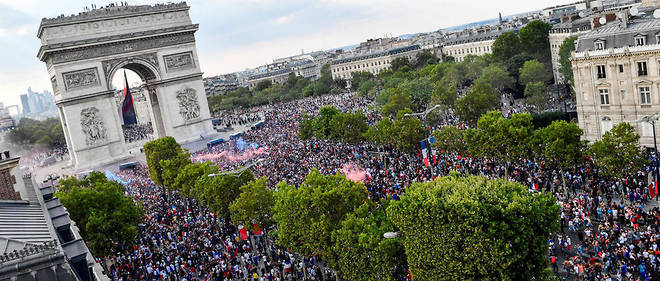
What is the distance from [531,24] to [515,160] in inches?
2004

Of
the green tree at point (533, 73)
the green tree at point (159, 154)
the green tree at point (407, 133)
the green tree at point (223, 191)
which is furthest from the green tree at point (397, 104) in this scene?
the green tree at point (223, 191)

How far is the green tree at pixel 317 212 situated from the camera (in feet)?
71.3

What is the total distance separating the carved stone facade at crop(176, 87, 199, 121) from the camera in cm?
6034

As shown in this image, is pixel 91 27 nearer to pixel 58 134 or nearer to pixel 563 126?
pixel 563 126

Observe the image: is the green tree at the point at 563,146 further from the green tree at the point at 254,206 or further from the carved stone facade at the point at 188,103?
the carved stone facade at the point at 188,103

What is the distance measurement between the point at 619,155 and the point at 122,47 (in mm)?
44844

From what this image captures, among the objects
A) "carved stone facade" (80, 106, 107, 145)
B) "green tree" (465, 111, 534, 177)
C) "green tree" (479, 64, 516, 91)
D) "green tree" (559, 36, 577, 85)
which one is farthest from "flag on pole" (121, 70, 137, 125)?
"green tree" (559, 36, 577, 85)

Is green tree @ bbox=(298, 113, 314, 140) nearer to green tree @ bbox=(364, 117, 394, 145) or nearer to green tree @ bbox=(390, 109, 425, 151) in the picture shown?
green tree @ bbox=(364, 117, 394, 145)

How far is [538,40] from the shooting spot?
79.2m

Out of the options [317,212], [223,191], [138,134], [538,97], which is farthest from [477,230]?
[138,134]

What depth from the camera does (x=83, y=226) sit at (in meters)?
28.8

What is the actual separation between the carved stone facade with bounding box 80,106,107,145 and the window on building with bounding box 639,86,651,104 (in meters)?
45.1

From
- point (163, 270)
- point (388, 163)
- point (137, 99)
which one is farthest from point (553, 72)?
point (137, 99)

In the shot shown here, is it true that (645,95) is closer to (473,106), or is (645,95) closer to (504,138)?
(504,138)
